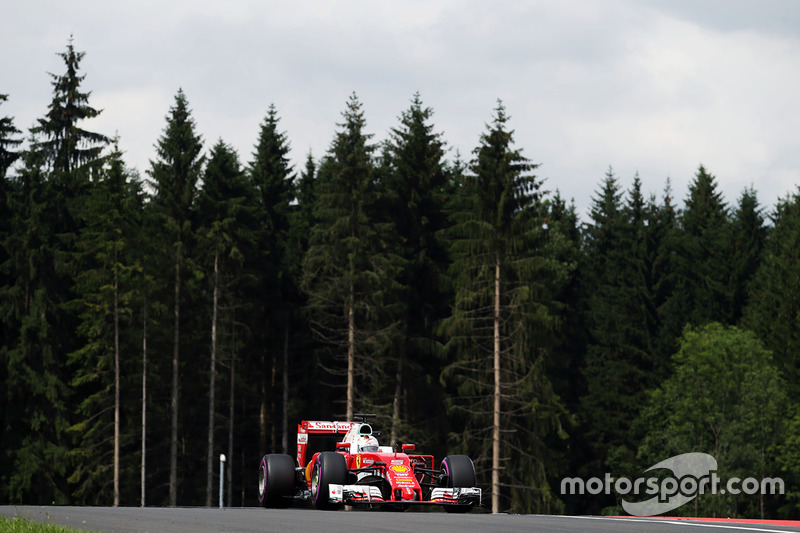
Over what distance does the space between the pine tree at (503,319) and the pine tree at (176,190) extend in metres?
13.5

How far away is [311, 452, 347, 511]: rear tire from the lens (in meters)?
23.1

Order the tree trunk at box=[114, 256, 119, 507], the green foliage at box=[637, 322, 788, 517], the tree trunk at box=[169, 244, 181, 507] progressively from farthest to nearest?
the green foliage at box=[637, 322, 788, 517]
the tree trunk at box=[169, 244, 181, 507]
the tree trunk at box=[114, 256, 119, 507]

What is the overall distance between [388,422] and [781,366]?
26.3 meters

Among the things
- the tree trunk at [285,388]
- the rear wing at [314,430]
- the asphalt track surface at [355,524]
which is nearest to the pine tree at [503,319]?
the tree trunk at [285,388]

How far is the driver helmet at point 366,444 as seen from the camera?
24766mm

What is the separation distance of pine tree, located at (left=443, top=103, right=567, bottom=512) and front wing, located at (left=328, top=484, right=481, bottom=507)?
2745cm

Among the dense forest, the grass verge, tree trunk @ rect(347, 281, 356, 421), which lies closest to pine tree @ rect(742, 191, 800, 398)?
the dense forest

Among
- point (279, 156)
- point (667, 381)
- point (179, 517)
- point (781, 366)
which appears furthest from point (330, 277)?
point (179, 517)

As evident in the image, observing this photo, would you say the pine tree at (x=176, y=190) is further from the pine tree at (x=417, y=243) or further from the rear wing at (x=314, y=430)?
the rear wing at (x=314, y=430)

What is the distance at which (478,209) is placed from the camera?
5403 centimetres

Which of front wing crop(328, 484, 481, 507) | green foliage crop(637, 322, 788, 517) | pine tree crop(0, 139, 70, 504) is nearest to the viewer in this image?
front wing crop(328, 484, 481, 507)

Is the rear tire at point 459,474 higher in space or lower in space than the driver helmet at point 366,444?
lower

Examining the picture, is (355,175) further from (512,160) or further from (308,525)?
(308,525)

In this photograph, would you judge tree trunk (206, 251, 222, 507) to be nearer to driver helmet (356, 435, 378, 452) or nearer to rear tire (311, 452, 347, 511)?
driver helmet (356, 435, 378, 452)
